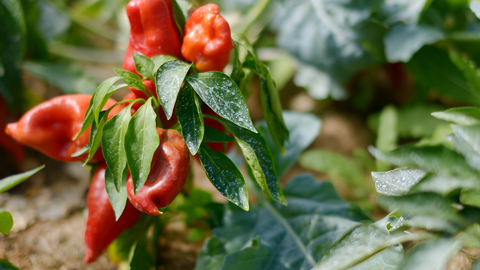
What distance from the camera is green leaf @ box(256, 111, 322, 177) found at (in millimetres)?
859

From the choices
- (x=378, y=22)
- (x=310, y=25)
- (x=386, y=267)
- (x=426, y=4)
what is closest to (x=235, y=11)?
(x=310, y=25)

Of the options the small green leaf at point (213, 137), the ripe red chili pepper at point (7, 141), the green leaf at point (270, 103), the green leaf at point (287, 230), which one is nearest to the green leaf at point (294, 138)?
the green leaf at point (287, 230)

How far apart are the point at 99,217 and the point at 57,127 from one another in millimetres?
184

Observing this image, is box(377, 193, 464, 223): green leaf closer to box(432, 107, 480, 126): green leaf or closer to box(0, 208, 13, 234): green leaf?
box(432, 107, 480, 126): green leaf

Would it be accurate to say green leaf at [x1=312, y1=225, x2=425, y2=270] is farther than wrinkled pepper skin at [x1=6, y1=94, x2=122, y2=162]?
No

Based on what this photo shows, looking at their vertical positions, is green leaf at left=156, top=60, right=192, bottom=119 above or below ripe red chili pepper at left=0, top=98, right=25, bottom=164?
above

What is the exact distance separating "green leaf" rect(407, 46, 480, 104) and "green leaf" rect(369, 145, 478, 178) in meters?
0.67

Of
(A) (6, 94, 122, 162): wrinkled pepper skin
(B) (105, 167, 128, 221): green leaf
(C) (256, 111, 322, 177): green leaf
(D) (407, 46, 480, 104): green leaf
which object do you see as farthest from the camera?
(D) (407, 46, 480, 104): green leaf

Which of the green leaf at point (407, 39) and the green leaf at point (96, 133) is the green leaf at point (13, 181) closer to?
the green leaf at point (96, 133)

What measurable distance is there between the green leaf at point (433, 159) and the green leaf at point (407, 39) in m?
0.50

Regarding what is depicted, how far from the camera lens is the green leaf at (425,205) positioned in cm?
43

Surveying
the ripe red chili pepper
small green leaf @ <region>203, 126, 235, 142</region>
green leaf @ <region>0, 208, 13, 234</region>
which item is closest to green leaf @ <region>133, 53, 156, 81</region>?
small green leaf @ <region>203, 126, 235, 142</region>

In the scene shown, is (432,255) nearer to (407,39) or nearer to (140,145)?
(140,145)

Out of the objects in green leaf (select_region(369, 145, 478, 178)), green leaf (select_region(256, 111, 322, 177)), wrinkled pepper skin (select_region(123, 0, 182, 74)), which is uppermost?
wrinkled pepper skin (select_region(123, 0, 182, 74))
